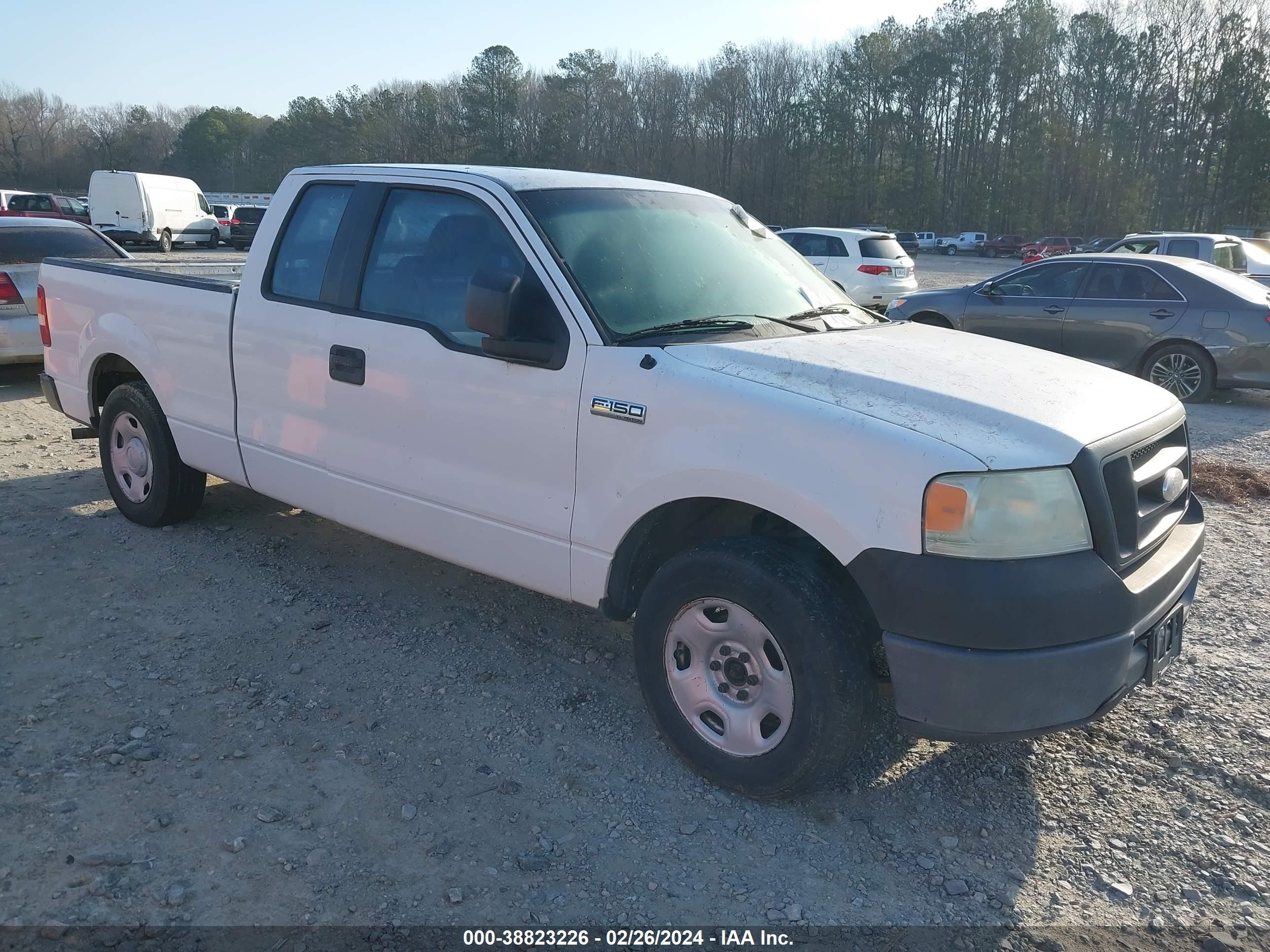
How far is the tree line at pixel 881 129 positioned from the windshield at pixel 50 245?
5791 cm

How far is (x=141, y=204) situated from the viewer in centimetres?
3139

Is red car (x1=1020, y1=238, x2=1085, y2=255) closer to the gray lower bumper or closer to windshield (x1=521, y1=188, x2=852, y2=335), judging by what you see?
windshield (x1=521, y1=188, x2=852, y2=335)

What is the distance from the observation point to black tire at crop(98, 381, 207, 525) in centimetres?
549

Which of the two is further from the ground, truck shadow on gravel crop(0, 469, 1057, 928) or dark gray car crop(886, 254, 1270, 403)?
dark gray car crop(886, 254, 1270, 403)

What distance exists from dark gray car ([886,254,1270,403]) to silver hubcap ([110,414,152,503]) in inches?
364

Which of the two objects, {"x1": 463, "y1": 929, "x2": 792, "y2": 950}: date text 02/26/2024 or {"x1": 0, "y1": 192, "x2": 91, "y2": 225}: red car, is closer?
{"x1": 463, "y1": 929, "x2": 792, "y2": 950}: date text 02/26/2024

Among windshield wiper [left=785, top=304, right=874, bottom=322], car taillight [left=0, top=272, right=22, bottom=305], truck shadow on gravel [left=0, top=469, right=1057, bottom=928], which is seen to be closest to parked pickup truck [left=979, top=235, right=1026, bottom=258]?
car taillight [left=0, top=272, right=22, bottom=305]

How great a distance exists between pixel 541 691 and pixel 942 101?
84.7m

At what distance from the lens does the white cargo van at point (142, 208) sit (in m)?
31.5

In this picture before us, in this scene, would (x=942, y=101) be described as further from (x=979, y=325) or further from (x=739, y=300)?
(x=739, y=300)

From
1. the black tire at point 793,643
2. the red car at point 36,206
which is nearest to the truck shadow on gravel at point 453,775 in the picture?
the black tire at point 793,643

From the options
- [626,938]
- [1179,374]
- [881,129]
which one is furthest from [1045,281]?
[881,129]

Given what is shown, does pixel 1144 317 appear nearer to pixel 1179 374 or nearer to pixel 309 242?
pixel 1179 374

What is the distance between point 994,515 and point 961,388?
1.92ft
